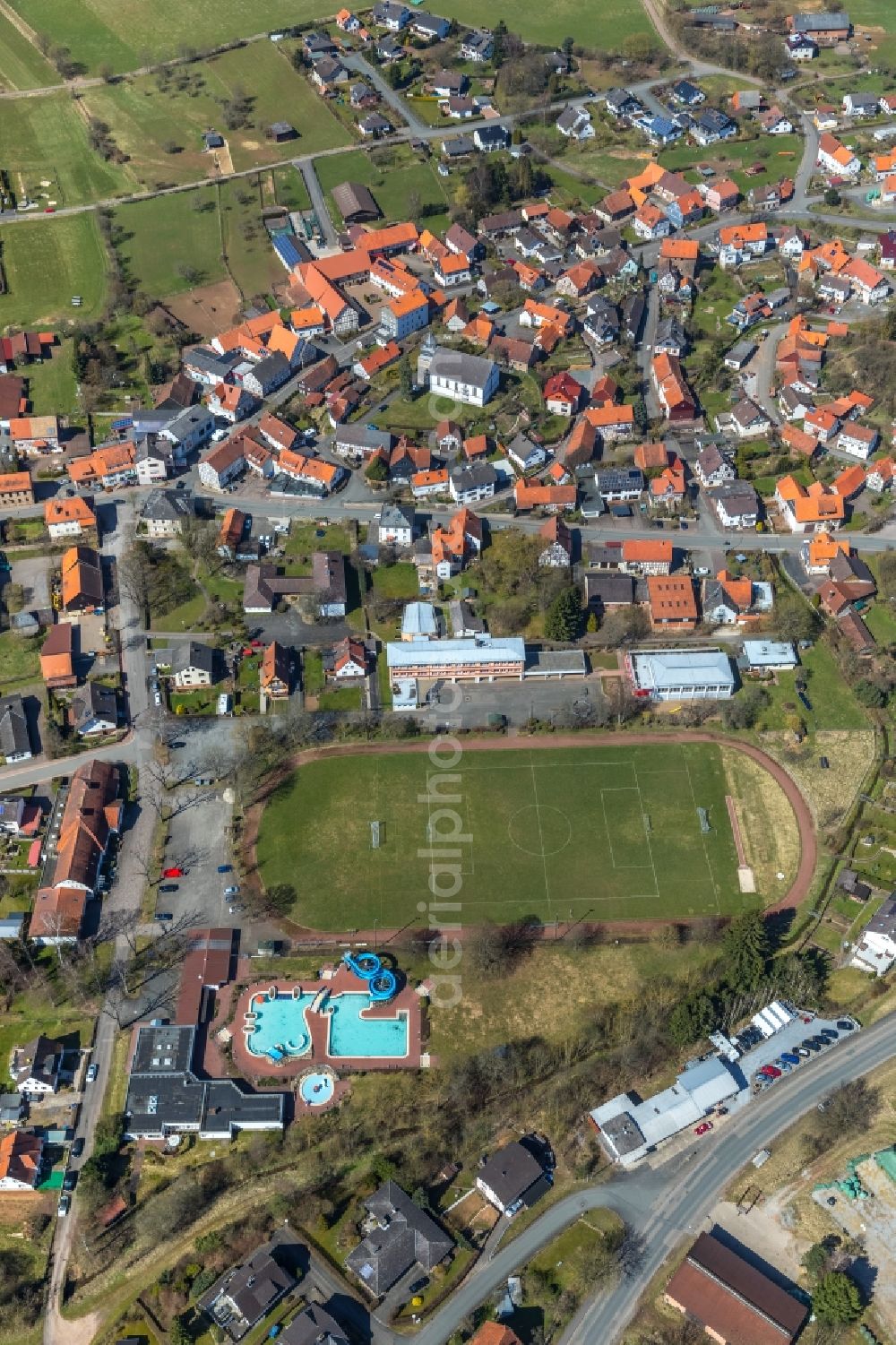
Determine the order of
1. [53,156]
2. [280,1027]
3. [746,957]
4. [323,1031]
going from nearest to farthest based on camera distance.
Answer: [323,1031], [280,1027], [746,957], [53,156]

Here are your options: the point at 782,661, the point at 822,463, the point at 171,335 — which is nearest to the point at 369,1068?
the point at 782,661

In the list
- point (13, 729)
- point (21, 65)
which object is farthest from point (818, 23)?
point (13, 729)

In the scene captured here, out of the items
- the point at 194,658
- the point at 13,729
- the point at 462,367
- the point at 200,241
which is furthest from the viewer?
the point at 200,241

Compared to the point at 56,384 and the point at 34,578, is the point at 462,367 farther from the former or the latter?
the point at 34,578

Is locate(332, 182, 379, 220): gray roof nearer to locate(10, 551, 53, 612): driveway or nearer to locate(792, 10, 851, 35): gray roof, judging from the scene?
locate(10, 551, 53, 612): driveway

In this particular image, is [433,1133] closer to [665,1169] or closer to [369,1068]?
[369,1068]

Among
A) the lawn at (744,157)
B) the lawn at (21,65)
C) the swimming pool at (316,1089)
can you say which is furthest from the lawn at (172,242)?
the swimming pool at (316,1089)
